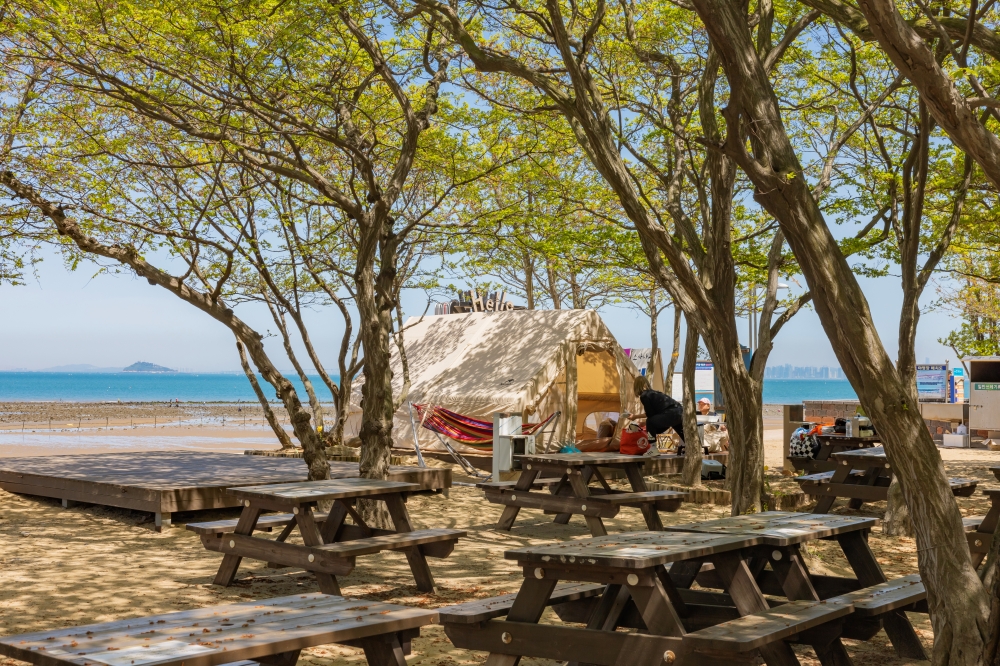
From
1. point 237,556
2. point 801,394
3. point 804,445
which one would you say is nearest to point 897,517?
point 804,445

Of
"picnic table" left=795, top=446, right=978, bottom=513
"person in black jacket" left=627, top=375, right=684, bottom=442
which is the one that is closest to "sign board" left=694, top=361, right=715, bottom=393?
"person in black jacket" left=627, top=375, right=684, bottom=442

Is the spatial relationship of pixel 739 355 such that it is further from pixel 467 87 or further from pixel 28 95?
pixel 28 95

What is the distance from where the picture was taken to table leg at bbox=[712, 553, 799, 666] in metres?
3.72

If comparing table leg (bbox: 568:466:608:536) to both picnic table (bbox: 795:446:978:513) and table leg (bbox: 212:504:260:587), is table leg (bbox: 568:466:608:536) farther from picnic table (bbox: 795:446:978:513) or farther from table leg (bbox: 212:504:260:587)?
table leg (bbox: 212:504:260:587)

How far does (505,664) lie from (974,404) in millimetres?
19862

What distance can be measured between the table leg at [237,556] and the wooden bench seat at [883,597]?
374cm

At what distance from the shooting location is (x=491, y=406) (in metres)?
15.0

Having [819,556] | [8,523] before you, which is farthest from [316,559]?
[8,523]

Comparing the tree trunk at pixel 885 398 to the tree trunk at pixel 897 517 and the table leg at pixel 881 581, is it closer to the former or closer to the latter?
the table leg at pixel 881 581

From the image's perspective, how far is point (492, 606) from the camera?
12.8ft

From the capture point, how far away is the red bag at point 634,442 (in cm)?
1047

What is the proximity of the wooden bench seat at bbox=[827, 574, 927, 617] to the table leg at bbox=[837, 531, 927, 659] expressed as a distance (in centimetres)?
12

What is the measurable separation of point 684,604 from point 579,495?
13.5 ft

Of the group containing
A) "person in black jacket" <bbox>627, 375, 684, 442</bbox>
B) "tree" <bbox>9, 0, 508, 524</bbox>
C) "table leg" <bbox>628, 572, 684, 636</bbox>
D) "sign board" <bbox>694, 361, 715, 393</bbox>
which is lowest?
"table leg" <bbox>628, 572, 684, 636</bbox>
